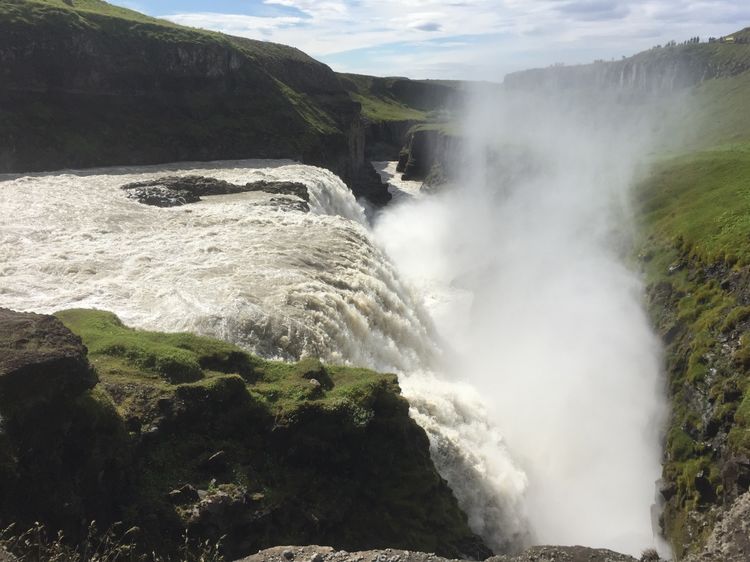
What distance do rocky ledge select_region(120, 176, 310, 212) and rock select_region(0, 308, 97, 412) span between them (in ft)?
88.5

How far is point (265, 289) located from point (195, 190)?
76.0 feet

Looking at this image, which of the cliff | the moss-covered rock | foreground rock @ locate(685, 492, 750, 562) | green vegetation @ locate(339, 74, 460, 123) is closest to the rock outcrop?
green vegetation @ locate(339, 74, 460, 123)

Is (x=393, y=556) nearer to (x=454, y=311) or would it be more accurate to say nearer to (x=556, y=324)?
(x=556, y=324)

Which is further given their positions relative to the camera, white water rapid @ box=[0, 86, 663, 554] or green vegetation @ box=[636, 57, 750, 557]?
white water rapid @ box=[0, 86, 663, 554]

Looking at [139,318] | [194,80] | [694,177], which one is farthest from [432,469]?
[194,80]

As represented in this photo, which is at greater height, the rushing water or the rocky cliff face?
the rocky cliff face

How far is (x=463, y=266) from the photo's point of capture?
51344mm

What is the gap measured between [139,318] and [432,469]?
11579 millimetres

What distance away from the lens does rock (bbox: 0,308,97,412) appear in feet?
36.5

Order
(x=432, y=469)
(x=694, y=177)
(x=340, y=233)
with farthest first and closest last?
(x=694, y=177) → (x=340, y=233) → (x=432, y=469)

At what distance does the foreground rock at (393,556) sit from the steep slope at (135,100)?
165ft

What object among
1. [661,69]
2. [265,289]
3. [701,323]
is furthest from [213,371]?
[661,69]

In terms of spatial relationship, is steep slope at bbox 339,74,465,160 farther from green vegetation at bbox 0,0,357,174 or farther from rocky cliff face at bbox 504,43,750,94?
green vegetation at bbox 0,0,357,174

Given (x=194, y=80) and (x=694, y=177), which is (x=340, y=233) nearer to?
(x=694, y=177)
